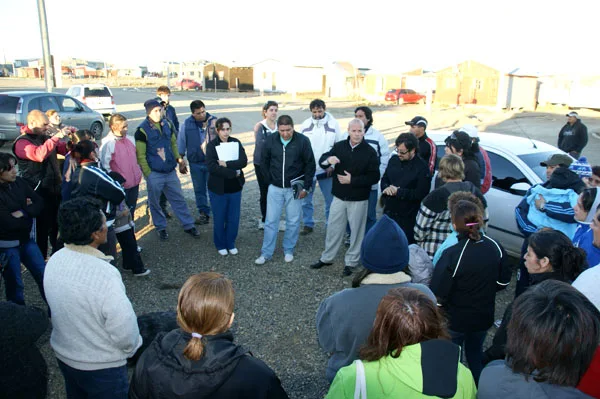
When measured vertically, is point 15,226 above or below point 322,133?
below

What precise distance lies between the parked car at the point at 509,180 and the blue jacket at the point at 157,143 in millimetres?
4544

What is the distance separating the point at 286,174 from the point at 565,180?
3135mm

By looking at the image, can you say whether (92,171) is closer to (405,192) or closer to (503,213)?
(405,192)

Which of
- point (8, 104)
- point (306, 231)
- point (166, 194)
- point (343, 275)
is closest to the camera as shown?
point (343, 275)

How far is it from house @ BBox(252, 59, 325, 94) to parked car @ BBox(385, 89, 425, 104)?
14115mm

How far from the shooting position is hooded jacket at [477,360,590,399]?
1702mm

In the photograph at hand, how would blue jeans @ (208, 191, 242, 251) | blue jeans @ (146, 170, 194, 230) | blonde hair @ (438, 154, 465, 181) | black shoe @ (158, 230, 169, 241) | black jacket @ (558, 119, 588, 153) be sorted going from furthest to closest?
black jacket @ (558, 119, 588, 153) → black shoe @ (158, 230, 169, 241) → blue jeans @ (146, 170, 194, 230) → blue jeans @ (208, 191, 242, 251) → blonde hair @ (438, 154, 465, 181)

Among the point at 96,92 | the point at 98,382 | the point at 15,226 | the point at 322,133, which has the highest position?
the point at 96,92

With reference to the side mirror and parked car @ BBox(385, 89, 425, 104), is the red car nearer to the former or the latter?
parked car @ BBox(385, 89, 425, 104)

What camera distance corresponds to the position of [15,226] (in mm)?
4082

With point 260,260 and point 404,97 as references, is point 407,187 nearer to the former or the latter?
point 260,260

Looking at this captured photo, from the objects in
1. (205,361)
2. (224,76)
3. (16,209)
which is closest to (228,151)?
(16,209)

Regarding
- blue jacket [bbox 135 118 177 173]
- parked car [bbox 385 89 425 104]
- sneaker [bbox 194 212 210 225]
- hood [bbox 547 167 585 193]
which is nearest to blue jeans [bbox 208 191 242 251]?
blue jacket [bbox 135 118 177 173]

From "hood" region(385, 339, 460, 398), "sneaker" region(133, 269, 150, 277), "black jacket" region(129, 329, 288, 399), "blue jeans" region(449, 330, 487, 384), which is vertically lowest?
"sneaker" region(133, 269, 150, 277)
